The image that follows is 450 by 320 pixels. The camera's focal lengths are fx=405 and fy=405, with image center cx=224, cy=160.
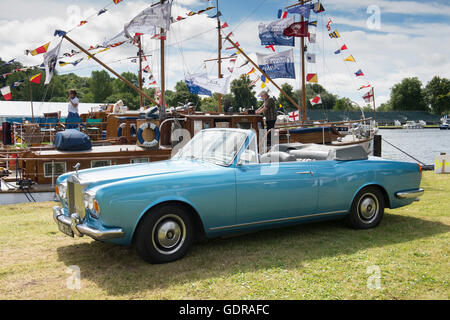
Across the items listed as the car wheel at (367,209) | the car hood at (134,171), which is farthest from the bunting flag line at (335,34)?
the car hood at (134,171)

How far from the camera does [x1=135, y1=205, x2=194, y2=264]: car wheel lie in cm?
452

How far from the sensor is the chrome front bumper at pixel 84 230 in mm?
4305

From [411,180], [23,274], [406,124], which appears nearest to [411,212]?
[411,180]

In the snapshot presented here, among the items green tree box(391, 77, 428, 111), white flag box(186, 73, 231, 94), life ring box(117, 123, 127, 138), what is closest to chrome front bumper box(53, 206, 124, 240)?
life ring box(117, 123, 127, 138)

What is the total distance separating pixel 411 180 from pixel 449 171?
8.69m

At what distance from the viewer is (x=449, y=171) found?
1385cm

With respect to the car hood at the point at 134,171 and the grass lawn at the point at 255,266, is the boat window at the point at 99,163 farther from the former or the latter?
the car hood at the point at 134,171

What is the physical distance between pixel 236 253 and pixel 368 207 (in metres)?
2.38

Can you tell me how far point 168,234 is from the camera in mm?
4684

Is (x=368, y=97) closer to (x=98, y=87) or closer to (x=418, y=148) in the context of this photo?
(x=418, y=148)

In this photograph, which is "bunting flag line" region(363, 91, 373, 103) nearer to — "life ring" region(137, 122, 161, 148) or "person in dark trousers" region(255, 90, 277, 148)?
"person in dark trousers" region(255, 90, 277, 148)

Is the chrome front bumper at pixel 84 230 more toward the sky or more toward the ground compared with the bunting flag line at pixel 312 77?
more toward the ground

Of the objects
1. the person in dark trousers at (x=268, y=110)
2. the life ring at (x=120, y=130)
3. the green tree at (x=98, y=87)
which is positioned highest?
the green tree at (x=98, y=87)

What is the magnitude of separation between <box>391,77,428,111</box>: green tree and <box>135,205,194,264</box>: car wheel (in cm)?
12378
